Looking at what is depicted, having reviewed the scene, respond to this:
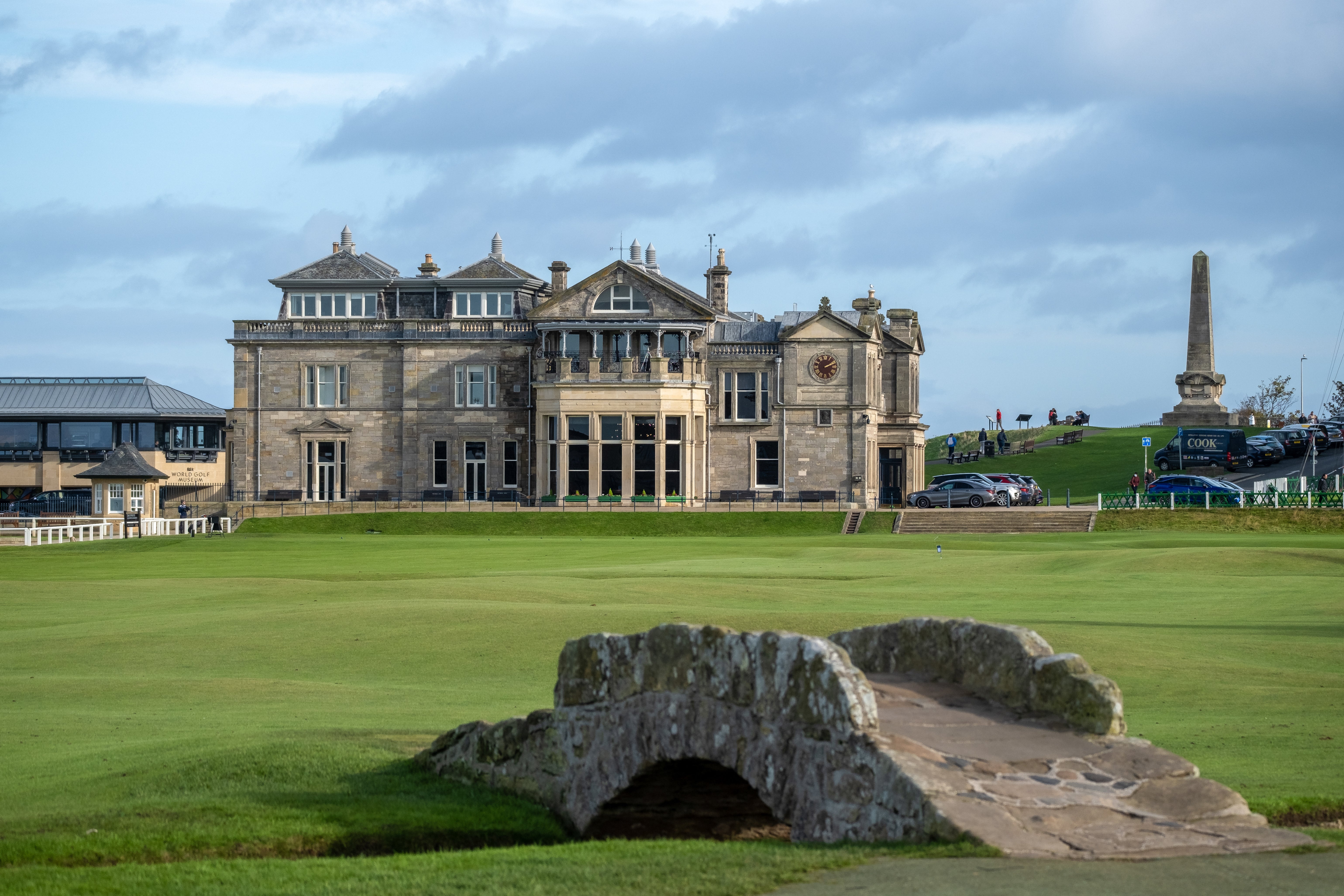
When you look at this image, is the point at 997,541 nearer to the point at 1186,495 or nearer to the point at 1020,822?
the point at 1186,495

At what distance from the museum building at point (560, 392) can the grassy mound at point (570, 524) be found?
551 centimetres

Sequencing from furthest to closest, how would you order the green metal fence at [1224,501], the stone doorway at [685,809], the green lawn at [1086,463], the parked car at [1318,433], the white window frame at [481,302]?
the parked car at [1318,433], the green lawn at [1086,463], the white window frame at [481,302], the green metal fence at [1224,501], the stone doorway at [685,809]

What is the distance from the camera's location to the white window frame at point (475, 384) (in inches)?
2879

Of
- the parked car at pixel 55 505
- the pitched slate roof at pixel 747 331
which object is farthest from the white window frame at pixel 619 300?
the parked car at pixel 55 505

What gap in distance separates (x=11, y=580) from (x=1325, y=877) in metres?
36.0

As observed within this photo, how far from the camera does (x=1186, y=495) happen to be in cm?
6191

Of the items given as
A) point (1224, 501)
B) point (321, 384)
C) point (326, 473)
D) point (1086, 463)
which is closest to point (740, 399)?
point (321, 384)

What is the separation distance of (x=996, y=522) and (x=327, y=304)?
3429 cm

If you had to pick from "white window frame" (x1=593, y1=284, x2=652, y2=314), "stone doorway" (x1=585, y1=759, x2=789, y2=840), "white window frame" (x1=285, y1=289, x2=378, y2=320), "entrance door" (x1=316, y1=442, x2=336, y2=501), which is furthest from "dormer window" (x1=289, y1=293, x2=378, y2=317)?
"stone doorway" (x1=585, y1=759, x2=789, y2=840)

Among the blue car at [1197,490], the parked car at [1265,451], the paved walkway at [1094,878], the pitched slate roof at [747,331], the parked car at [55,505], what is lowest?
the paved walkway at [1094,878]

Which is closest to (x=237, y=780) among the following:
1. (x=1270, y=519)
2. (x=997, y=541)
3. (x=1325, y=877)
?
(x=1325, y=877)

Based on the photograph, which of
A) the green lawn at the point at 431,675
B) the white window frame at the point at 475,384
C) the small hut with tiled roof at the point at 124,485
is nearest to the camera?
the green lawn at the point at 431,675

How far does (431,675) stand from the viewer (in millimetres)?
22250

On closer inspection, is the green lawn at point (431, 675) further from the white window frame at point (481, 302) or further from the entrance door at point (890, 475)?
the white window frame at point (481, 302)
